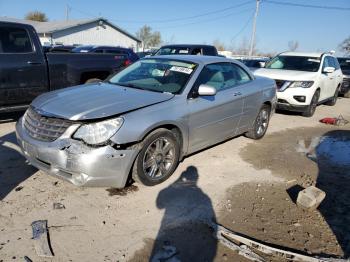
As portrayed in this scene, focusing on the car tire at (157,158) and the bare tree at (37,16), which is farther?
the bare tree at (37,16)

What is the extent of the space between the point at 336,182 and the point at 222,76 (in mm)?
2360

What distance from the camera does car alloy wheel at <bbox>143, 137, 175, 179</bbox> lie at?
4.28m

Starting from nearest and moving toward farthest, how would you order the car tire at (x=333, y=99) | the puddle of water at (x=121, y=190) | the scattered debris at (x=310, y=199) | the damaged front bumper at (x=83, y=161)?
the damaged front bumper at (x=83, y=161), the scattered debris at (x=310, y=199), the puddle of water at (x=121, y=190), the car tire at (x=333, y=99)

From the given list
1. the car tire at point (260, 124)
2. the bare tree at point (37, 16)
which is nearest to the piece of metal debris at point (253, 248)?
the car tire at point (260, 124)

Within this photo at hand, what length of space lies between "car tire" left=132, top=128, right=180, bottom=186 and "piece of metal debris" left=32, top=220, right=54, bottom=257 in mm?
1169

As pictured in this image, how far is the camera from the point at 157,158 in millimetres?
4395

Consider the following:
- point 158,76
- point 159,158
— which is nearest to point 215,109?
point 158,76

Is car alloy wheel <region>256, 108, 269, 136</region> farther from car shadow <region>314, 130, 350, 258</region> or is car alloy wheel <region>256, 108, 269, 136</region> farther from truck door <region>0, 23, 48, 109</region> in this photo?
truck door <region>0, 23, 48, 109</region>

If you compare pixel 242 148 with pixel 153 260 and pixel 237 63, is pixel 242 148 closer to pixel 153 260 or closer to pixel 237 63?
pixel 237 63

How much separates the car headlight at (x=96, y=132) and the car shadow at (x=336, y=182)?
104 inches

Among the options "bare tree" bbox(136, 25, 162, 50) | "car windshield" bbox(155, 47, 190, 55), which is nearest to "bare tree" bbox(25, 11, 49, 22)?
"bare tree" bbox(136, 25, 162, 50)

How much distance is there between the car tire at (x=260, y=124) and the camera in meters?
6.79

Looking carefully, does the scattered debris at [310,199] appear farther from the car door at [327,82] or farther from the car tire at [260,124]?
the car door at [327,82]

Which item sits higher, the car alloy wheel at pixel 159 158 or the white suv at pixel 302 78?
the white suv at pixel 302 78
